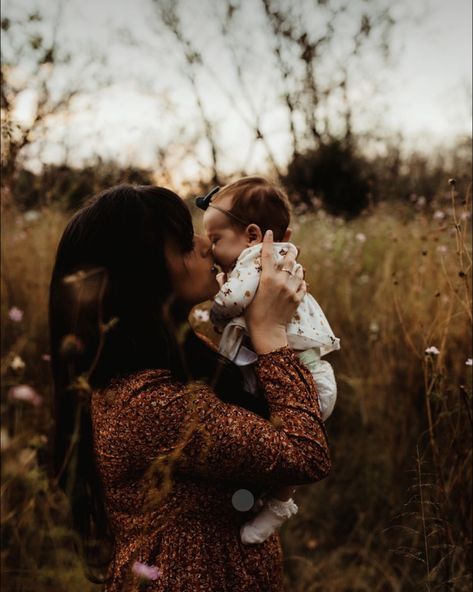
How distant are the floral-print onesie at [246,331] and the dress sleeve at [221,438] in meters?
0.30

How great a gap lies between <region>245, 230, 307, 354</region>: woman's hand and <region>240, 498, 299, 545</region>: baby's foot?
0.39 metres

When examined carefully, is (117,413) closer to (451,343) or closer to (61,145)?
(451,343)

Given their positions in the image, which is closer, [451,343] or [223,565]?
[223,565]

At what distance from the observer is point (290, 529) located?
268 cm

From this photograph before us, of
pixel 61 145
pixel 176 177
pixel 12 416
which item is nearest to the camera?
pixel 12 416

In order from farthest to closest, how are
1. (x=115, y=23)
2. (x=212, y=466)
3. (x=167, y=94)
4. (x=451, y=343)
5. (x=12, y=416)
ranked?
(x=167, y=94) < (x=115, y=23) < (x=12, y=416) < (x=451, y=343) < (x=212, y=466)

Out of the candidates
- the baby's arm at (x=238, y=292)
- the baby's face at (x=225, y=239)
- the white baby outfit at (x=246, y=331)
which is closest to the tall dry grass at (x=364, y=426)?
the white baby outfit at (x=246, y=331)

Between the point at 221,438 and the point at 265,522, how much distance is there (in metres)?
0.33

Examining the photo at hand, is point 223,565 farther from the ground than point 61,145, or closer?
closer

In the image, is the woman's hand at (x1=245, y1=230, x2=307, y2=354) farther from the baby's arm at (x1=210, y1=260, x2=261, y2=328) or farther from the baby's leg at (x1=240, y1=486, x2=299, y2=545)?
the baby's leg at (x1=240, y1=486, x2=299, y2=545)

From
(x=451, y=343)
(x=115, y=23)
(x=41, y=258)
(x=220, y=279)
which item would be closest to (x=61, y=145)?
(x=41, y=258)

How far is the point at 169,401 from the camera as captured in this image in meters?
1.11

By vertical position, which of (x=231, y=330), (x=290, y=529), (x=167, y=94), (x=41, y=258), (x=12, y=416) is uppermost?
(x=167, y=94)

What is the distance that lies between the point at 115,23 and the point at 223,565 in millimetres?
3916
